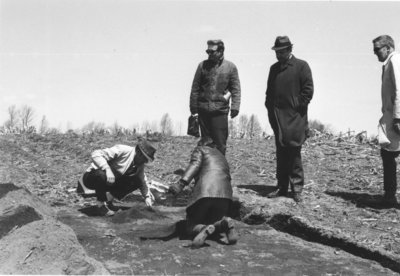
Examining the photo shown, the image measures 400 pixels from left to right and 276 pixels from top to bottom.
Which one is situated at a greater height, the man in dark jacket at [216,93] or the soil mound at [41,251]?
the man in dark jacket at [216,93]

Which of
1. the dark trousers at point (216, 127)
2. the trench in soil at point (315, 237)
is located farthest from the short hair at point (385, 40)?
the trench in soil at point (315, 237)

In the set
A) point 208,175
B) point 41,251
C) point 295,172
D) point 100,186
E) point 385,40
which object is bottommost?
point 41,251

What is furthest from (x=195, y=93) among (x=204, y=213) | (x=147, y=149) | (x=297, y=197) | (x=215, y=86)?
(x=204, y=213)

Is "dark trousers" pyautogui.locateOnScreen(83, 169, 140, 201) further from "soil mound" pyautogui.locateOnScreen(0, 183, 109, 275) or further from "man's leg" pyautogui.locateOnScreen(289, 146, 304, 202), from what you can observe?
"man's leg" pyautogui.locateOnScreen(289, 146, 304, 202)

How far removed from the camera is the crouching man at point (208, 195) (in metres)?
4.94

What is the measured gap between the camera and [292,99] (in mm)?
6637

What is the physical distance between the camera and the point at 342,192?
285 inches

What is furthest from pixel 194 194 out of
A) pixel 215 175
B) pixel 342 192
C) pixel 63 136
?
pixel 63 136

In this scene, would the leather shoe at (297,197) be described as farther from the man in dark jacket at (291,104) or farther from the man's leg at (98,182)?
the man's leg at (98,182)

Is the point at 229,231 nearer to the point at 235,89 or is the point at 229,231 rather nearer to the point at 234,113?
the point at 234,113

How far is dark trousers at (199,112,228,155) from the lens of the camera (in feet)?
22.0

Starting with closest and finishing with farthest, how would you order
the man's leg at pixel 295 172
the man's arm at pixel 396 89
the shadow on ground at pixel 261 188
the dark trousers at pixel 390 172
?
the man's arm at pixel 396 89
the dark trousers at pixel 390 172
the man's leg at pixel 295 172
the shadow on ground at pixel 261 188

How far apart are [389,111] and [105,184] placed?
3.55 m

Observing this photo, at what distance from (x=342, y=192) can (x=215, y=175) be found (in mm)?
2890
